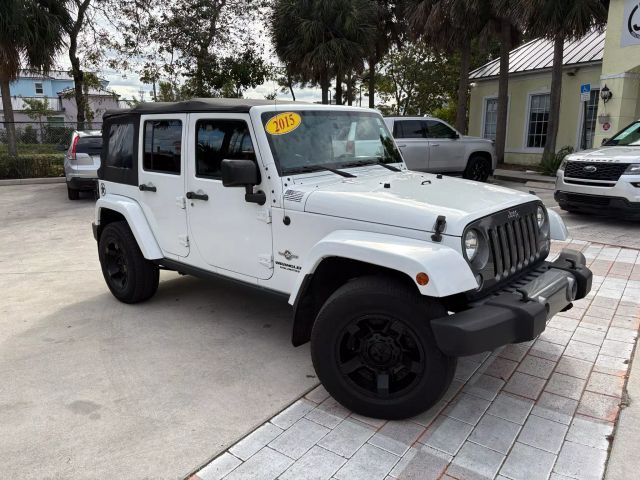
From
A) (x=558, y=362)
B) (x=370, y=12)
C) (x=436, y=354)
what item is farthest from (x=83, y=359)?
(x=370, y=12)

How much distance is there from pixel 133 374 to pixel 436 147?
34.5 ft

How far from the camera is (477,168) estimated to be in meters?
13.5

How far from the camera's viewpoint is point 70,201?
11797mm

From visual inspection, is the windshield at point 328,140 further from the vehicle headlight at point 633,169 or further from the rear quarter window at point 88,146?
the rear quarter window at point 88,146

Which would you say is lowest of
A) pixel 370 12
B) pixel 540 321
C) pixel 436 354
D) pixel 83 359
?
pixel 83 359

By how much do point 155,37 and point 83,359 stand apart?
741 inches

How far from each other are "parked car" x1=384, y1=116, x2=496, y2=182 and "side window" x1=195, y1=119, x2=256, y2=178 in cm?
871

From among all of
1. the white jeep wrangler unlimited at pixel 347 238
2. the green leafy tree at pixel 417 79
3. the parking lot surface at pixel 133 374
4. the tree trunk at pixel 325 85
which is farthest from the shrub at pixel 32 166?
the green leafy tree at pixel 417 79

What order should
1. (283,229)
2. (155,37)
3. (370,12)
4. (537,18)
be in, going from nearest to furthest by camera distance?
(283,229) < (537,18) < (370,12) < (155,37)

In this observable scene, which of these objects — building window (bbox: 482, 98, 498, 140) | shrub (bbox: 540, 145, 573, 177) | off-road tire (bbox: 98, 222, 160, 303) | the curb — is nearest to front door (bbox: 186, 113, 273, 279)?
off-road tire (bbox: 98, 222, 160, 303)

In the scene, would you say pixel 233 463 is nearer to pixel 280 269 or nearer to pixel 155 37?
pixel 280 269

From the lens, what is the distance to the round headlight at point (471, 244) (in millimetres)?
2773

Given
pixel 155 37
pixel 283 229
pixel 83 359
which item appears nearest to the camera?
pixel 283 229

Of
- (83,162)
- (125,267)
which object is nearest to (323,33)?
(83,162)
